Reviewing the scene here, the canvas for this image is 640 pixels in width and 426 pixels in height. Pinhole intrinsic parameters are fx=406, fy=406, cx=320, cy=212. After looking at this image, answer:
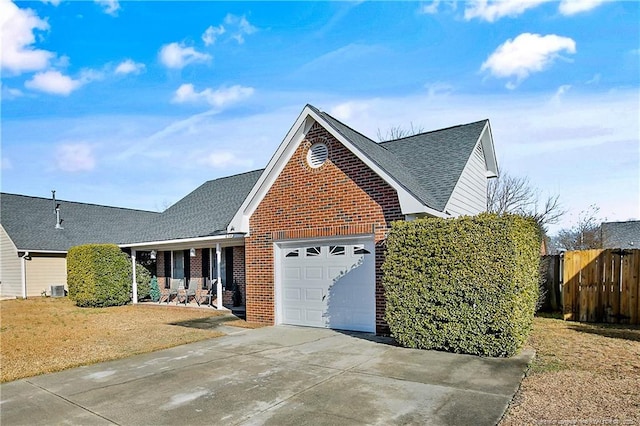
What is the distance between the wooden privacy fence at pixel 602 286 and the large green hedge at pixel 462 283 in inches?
167

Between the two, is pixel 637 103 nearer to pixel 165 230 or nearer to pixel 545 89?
pixel 545 89

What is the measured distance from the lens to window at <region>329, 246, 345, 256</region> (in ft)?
33.3

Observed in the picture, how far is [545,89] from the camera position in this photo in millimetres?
12742

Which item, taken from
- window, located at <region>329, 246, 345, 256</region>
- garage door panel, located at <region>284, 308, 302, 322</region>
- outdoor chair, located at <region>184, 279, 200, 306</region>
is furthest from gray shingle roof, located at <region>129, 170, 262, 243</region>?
window, located at <region>329, 246, 345, 256</region>

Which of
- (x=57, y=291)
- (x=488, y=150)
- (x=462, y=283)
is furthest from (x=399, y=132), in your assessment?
(x=462, y=283)

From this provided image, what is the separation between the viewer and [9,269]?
2255 centimetres

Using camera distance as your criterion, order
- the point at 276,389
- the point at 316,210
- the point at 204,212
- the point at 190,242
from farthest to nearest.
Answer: the point at 204,212
the point at 190,242
the point at 316,210
the point at 276,389

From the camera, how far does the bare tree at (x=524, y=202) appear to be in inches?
1036

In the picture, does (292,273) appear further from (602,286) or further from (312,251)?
(602,286)

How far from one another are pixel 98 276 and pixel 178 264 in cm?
311

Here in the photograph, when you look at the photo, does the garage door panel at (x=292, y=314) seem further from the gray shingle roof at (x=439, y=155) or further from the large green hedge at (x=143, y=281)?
the large green hedge at (x=143, y=281)

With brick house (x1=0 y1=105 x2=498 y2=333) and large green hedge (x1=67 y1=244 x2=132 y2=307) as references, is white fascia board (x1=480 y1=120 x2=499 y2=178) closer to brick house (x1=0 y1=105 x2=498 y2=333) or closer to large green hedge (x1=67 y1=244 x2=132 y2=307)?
brick house (x1=0 y1=105 x2=498 y2=333)

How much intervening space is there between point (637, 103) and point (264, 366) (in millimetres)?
12599

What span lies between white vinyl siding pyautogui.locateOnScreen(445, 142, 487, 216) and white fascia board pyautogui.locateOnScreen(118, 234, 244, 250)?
659 cm
